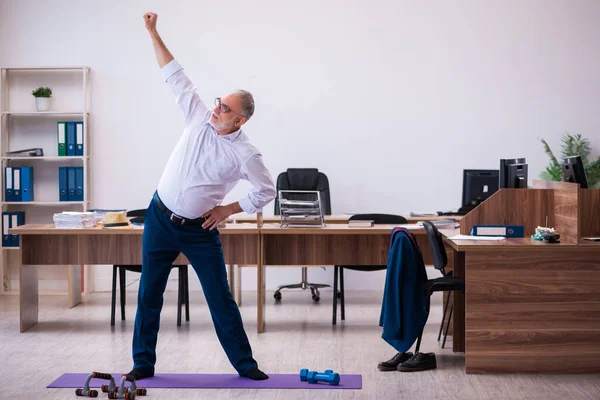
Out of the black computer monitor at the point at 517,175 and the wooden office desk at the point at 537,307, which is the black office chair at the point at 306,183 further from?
the wooden office desk at the point at 537,307

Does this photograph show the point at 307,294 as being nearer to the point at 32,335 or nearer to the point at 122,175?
the point at 122,175

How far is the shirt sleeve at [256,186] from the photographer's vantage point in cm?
381

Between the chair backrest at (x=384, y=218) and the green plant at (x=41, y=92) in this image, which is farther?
the green plant at (x=41, y=92)

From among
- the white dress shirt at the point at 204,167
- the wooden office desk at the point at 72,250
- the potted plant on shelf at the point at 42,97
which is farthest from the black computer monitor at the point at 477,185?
the potted plant on shelf at the point at 42,97

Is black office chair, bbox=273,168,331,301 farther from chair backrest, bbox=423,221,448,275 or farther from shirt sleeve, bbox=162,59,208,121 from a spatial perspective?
shirt sleeve, bbox=162,59,208,121

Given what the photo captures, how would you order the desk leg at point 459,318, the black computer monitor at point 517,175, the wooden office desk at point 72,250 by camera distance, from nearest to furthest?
the desk leg at point 459,318
the black computer monitor at point 517,175
the wooden office desk at point 72,250

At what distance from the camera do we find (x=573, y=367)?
418cm

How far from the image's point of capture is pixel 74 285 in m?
6.57

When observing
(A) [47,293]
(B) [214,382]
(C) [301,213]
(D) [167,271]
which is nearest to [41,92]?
(A) [47,293]

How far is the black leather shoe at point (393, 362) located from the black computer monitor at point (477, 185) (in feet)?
8.65

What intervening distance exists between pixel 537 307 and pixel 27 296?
3.49 meters

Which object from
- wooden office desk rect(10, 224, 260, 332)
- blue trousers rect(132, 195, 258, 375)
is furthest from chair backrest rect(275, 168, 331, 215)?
blue trousers rect(132, 195, 258, 375)

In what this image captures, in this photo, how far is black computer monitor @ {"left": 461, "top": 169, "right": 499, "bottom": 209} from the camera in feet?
22.2

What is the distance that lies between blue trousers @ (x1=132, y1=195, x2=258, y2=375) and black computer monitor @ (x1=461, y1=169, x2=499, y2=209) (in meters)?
3.35
